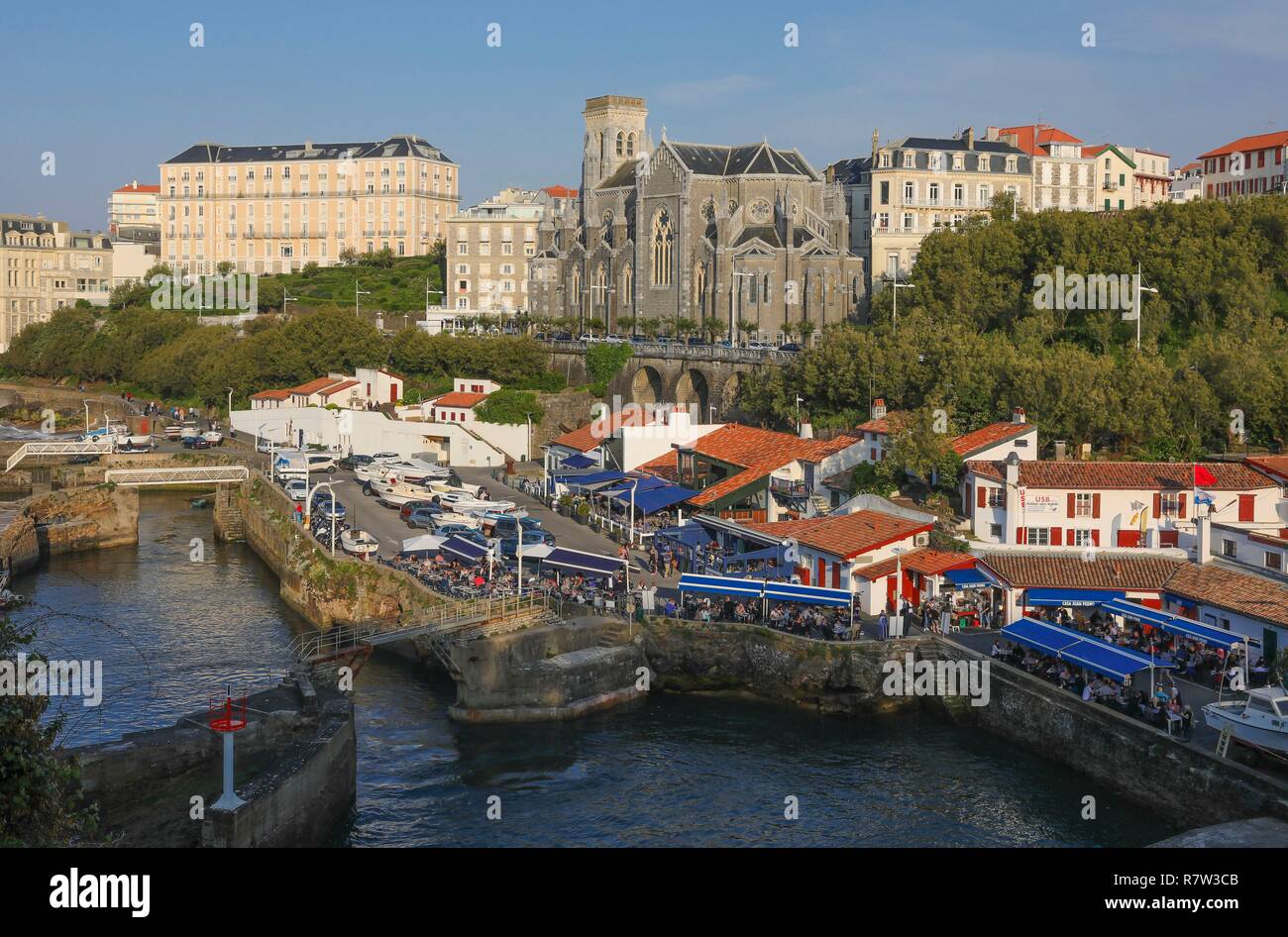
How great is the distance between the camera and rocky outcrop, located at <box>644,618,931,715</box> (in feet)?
115

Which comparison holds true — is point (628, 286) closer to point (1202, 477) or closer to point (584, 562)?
point (584, 562)

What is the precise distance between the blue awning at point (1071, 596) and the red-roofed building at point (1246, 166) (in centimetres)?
6104

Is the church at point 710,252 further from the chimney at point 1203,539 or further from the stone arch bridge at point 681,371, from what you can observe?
the chimney at point 1203,539

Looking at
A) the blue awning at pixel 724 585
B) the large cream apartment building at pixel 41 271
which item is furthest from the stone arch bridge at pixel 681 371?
the large cream apartment building at pixel 41 271

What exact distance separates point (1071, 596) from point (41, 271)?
13978cm

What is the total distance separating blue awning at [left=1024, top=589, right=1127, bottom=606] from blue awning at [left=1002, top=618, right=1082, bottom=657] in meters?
1.81

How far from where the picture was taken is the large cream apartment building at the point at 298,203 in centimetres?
13712

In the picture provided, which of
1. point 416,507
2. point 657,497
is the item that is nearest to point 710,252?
point 416,507

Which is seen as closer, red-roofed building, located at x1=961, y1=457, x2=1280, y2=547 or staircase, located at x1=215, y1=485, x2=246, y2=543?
red-roofed building, located at x1=961, y1=457, x2=1280, y2=547

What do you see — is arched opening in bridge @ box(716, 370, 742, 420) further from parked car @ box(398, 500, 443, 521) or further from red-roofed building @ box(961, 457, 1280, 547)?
red-roofed building @ box(961, 457, 1280, 547)

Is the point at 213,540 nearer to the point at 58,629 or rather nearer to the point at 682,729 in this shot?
the point at 58,629

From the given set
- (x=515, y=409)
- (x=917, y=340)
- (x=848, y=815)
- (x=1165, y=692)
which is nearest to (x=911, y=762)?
(x=848, y=815)

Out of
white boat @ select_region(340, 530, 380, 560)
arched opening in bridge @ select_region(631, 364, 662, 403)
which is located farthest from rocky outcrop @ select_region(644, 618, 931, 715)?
arched opening in bridge @ select_region(631, 364, 662, 403)
